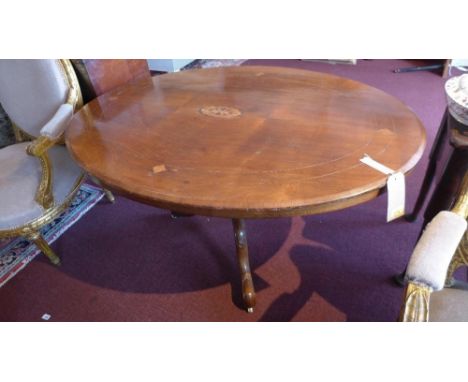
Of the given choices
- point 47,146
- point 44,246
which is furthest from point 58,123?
point 44,246

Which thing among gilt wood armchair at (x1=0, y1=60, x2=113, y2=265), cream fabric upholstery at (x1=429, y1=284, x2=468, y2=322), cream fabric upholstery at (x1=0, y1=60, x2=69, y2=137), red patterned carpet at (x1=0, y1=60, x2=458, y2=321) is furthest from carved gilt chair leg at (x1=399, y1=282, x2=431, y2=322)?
cream fabric upholstery at (x1=0, y1=60, x2=69, y2=137)

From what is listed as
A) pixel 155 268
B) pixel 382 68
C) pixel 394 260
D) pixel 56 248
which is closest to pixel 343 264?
pixel 394 260

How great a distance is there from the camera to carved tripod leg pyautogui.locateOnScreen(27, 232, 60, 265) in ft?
4.12

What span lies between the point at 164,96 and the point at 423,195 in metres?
1.19

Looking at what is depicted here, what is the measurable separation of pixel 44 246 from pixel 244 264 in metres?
0.84

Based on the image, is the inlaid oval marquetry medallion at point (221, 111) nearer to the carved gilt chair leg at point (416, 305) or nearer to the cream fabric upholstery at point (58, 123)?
the cream fabric upholstery at point (58, 123)

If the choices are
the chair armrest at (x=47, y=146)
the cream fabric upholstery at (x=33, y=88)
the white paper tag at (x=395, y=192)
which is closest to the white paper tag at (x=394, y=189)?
the white paper tag at (x=395, y=192)

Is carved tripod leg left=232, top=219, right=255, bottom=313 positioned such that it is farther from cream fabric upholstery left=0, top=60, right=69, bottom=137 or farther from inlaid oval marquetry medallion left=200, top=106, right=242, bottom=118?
cream fabric upholstery left=0, top=60, right=69, bottom=137

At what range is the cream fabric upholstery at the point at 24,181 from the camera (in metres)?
1.16

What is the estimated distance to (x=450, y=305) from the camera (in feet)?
2.38

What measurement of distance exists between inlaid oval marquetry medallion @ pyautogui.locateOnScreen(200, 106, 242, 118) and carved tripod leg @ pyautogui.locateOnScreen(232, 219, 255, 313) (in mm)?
367

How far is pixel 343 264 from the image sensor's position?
1.35m

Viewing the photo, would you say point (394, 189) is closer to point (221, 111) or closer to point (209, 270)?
point (221, 111)

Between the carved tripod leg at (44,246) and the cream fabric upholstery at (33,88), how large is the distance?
48cm
